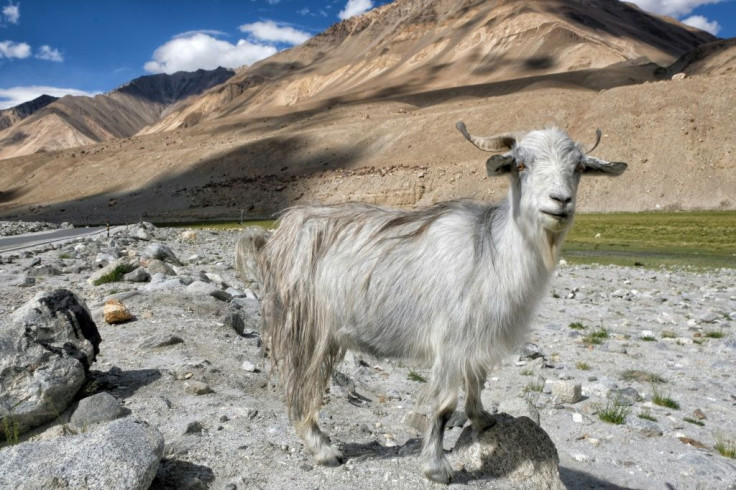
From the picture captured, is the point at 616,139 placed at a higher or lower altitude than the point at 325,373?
higher

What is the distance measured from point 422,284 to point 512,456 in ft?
5.45

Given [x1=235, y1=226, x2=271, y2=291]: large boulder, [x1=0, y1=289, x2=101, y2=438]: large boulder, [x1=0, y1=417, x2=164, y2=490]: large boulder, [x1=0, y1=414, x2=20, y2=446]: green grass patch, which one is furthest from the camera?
[x1=235, y1=226, x2=271, y2=291]: large boulder

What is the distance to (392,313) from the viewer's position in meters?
5.07

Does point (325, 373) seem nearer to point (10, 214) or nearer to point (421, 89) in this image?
point (10, 214)

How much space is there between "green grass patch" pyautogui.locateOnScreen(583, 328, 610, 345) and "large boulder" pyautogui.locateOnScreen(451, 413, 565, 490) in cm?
561

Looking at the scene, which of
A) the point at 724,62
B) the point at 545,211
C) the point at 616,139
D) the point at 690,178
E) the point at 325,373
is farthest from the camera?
the point at 724,62

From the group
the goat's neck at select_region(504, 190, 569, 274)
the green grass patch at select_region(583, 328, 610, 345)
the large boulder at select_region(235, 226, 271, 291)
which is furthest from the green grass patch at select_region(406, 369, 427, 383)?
the goat's neck at select_region(504, 190, 569, 274)

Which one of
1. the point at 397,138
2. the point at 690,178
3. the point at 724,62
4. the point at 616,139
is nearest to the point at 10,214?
the point at 397,138

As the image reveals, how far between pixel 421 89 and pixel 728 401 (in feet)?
428

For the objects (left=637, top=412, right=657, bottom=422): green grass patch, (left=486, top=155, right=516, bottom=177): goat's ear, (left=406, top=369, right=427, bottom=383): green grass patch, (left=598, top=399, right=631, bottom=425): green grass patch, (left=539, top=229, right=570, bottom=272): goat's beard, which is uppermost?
(left=486, top=155, right=516, bottom=177): goat's ear

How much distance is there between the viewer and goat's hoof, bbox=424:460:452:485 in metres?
4.84

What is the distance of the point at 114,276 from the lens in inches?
471

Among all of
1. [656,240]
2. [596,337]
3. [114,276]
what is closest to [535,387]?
[596,337]

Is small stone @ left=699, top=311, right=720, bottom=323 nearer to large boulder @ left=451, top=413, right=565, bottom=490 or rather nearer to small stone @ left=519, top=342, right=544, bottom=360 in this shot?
small stone @ left=519, top=342, right=544, bottom=360
